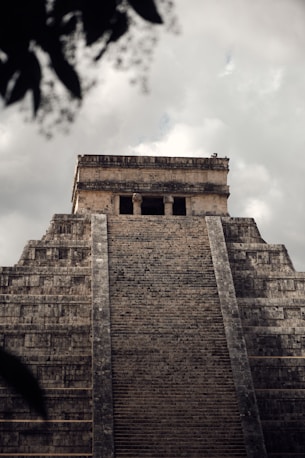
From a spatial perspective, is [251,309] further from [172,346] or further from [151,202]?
[151,202]

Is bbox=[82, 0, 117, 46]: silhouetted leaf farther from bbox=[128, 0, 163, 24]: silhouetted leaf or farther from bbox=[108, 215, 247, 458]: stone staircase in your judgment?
bbox=[108, 215, 247, 458]: stone staircase

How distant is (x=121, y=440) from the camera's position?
45.2 feet

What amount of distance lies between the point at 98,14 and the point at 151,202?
20.6 meters

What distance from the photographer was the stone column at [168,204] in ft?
69.9

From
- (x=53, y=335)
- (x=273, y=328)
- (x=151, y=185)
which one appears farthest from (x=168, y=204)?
(x=53, y=335)

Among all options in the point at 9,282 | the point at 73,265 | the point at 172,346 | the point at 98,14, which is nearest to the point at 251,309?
the point at 172,346

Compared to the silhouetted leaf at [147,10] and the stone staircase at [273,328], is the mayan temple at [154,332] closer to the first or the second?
the stone staircase at [273,328]

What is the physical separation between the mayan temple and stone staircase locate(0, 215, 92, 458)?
3cm

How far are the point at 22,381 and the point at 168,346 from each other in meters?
14.7

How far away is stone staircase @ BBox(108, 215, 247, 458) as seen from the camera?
45.8ft

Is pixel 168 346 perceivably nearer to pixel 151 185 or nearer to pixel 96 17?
pixel 151 185

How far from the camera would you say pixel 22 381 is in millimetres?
1441

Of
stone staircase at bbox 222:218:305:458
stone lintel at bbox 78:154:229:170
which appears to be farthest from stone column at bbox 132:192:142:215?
stone staircase at bbox 222:218:305:458

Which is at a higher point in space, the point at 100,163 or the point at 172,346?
the point at 100,163
